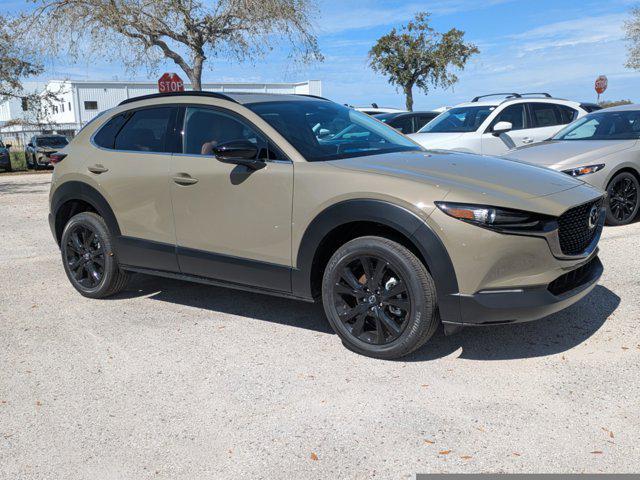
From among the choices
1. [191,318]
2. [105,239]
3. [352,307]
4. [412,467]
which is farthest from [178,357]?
[412,467]

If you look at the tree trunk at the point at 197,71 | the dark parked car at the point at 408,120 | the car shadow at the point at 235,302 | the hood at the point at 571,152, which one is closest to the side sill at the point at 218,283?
the car shadow at the point at 235,302

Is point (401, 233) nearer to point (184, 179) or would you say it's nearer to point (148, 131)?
point (184, 179)

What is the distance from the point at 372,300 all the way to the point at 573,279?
4.19 feet

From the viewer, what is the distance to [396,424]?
11.2 ft

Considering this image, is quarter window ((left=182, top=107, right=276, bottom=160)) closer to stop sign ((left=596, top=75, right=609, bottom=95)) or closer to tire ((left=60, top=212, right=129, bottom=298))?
tire ((left=60, top=212, right=129, bottom=298))

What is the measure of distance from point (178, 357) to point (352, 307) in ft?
4.04

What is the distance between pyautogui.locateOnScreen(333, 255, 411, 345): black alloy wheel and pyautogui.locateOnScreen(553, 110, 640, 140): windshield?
6098 millimetres

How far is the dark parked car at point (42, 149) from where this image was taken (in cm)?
2658

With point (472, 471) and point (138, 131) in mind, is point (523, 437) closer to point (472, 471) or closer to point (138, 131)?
point (472, 471)

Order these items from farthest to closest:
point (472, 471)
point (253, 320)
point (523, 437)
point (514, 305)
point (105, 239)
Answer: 1. point (105, 239)
2. point (253, 320)
3. point (514, 305)
4. point (523, 437)
5. point (472, 471)

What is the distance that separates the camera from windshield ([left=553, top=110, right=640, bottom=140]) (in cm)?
887

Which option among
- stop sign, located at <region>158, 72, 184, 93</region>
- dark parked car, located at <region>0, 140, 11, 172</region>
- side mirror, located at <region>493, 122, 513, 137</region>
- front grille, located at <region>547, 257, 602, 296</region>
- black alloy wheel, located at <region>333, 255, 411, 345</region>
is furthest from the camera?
dark parked car, located at <region>0, 140, 11, 172</region>

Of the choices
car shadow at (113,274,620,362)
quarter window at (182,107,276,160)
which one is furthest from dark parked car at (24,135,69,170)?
quarter window at (182,107,276,160)

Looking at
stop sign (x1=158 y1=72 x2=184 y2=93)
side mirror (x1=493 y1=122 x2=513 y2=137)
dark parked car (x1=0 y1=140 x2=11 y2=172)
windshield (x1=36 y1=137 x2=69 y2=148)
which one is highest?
stop sign (x1=158 y1=72 x2=184 y2=93)
